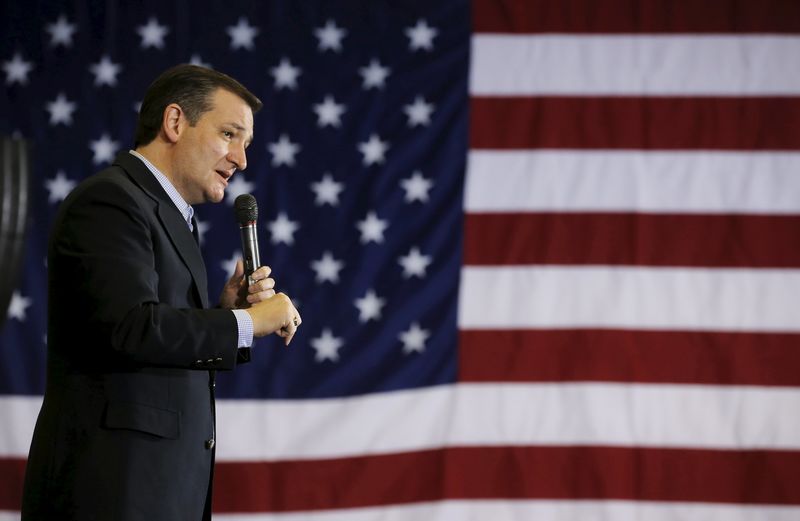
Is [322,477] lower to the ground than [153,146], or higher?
lower

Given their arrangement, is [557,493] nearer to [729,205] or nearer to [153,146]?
[729,205]

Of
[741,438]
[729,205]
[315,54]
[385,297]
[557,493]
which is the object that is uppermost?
[315,54]

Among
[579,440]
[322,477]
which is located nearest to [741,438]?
[579,440]

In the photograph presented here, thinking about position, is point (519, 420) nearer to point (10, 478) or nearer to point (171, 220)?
point (10, 478)

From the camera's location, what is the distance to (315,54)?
9.98ft

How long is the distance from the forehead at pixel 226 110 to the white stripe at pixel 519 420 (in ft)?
4.88

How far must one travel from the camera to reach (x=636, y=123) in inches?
120

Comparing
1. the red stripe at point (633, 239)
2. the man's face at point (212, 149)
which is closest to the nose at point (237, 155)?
the man's face at point (212, 149)

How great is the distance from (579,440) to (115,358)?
6.28 feet

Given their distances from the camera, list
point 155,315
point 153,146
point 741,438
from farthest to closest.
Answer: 1. point 741,438
2. point 153,146
3. point 155,315

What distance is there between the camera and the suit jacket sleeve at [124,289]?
1390 millimetres

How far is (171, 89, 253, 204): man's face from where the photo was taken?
1637mm

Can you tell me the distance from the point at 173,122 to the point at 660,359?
192cm

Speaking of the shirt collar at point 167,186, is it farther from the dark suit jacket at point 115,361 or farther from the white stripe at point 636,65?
the white stripe at point 636,65
